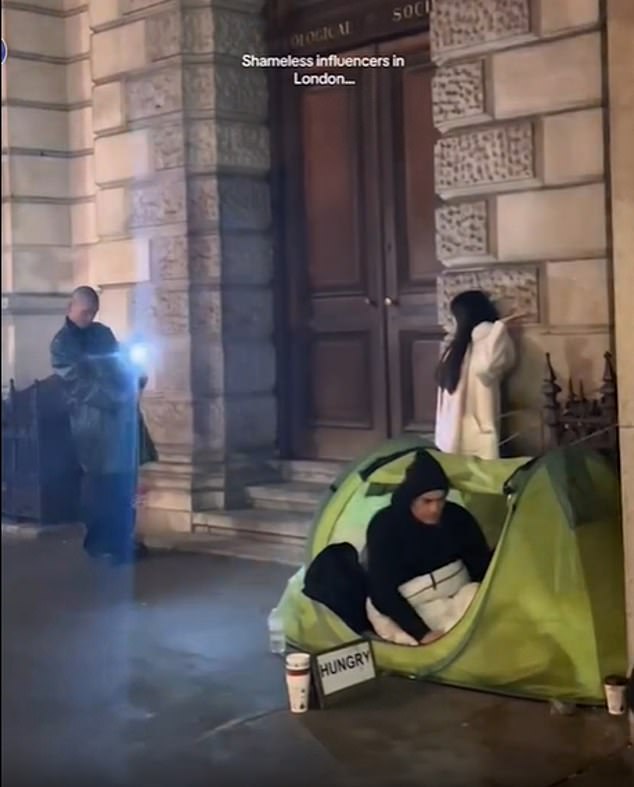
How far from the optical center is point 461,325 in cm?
451

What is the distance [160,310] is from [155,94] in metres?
0.64

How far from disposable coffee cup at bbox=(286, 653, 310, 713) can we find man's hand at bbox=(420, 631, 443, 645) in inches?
15.9

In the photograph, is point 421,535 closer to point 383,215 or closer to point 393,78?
point 383,215

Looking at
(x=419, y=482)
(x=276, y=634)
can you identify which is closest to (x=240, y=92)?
(x=419, y=482)

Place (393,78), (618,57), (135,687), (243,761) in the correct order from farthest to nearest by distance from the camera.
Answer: (393,78) < (135,687) < (618,57) < (243,761)

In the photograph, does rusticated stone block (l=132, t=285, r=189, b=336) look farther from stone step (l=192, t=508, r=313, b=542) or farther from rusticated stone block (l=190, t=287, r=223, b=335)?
stone step (l=192, t=508, r=313, b=542)

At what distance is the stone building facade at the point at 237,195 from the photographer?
3312 millimetres

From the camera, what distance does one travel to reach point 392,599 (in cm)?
374

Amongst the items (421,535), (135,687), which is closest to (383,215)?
(421,535)

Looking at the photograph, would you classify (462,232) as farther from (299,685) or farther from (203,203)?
(299,685)

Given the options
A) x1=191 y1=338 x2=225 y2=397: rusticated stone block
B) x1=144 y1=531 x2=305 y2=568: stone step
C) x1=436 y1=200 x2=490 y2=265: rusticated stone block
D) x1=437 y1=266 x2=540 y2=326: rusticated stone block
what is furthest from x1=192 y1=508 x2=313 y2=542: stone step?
x1=436 y1=200 x2=490 y2=265: rusticated stone block

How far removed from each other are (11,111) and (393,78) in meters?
1.81

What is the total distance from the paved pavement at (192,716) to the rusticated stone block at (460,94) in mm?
1793

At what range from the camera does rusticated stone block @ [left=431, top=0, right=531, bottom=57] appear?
4.41 metres
